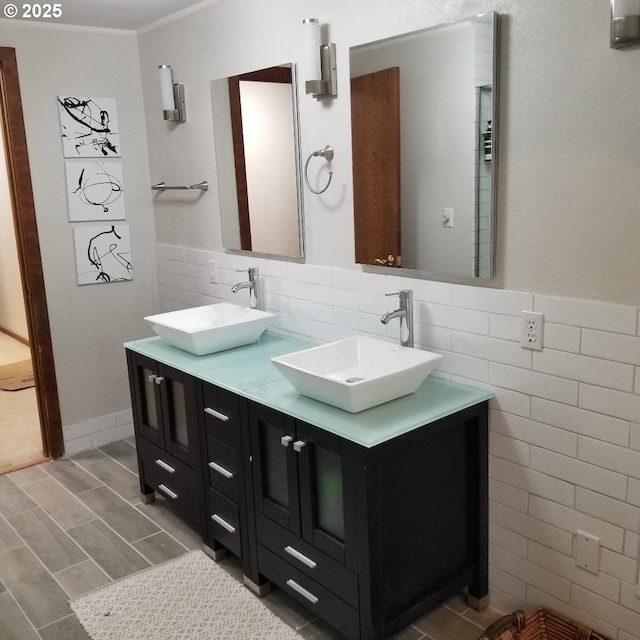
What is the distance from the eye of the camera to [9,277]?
6578 mm

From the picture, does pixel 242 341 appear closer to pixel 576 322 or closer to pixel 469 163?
pixel 469 163

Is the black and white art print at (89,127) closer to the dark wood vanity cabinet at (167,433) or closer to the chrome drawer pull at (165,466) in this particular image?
the dark wood vanity cabinet at (167,433)

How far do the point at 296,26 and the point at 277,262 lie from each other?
1.02m

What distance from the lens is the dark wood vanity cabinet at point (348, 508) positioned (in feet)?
6.73

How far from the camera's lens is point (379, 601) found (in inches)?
81.4

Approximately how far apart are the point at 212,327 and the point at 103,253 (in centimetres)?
131

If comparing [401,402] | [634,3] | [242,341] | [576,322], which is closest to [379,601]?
[401,402]

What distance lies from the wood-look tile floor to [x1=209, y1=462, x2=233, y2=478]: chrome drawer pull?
417mm

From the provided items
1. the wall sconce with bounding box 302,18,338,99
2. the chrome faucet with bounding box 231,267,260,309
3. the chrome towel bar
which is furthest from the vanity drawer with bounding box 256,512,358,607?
the chrome towel bar

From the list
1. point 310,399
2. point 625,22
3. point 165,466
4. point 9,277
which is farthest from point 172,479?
point 9,277

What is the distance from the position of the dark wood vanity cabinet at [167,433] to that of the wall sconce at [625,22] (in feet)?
6.19

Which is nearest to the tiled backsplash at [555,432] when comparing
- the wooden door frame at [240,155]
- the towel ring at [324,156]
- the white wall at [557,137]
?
the white wall at [557,137]

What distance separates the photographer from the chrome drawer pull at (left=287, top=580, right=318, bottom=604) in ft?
7.42

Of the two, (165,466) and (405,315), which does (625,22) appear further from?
(165,466)
